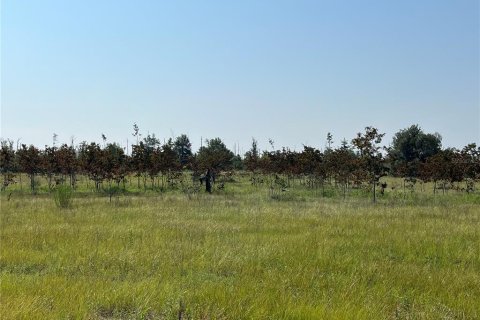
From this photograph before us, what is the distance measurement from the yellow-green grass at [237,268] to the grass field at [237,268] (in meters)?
0.02

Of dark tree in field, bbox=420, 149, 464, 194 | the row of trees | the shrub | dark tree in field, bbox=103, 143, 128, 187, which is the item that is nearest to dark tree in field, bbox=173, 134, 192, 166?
the row of trees

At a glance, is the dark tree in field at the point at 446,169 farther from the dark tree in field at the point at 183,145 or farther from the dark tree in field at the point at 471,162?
the dark tree in field at the point at 183,145

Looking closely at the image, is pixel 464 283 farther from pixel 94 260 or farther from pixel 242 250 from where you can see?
pixel 94 260

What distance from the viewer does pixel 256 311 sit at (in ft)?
16.5

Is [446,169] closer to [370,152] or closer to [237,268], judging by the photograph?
[370,152]

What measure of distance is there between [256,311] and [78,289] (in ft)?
7.84

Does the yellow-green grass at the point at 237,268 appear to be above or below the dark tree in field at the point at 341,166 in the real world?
below

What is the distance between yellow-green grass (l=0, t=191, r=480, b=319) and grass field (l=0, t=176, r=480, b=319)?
21mm

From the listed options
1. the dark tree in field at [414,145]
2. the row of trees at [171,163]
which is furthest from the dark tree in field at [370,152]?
the dark tree in field at [414,145]

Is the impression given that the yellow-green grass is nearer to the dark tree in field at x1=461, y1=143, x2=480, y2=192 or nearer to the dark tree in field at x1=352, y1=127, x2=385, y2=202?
the dark tree in field at x1=352, y1=127, x2=385, y2=202

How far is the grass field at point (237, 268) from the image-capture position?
16.9 feet

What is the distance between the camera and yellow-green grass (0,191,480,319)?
5164 mm

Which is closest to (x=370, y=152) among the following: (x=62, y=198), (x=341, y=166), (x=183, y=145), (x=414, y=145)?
(x=341, y=166)

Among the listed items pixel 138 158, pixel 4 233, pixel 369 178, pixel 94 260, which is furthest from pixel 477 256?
pixel 138 158
